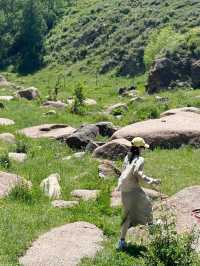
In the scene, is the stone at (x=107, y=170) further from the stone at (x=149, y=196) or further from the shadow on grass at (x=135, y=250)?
the shadow on grass at (x=135, y=250)

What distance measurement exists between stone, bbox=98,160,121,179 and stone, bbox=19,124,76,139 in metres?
6.64

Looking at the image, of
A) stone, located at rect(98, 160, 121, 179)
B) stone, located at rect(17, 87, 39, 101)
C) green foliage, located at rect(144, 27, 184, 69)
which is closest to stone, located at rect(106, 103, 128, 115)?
stone, located at rect(17, 87, 39, 101)

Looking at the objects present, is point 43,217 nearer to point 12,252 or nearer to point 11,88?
point 12,252

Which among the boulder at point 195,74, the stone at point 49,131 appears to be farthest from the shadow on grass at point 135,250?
the boulder at point 195,74

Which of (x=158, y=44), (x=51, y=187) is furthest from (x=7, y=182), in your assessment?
(x=158, y=44)

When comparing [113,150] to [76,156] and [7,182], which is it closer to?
[76,156]

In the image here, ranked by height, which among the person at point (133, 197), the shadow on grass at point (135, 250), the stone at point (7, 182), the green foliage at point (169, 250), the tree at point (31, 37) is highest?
the person at point (133, 197)

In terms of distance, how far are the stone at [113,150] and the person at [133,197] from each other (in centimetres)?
967

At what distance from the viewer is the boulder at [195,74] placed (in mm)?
45250

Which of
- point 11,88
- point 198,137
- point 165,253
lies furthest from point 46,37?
point 165,253

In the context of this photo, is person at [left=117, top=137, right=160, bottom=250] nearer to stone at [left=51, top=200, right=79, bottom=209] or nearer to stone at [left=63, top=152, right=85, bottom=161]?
stone at [left=51, top=200, right=79, bottom=209]

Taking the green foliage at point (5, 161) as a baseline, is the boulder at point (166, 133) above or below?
below

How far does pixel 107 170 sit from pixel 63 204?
4.05 m

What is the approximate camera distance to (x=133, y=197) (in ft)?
40.6
